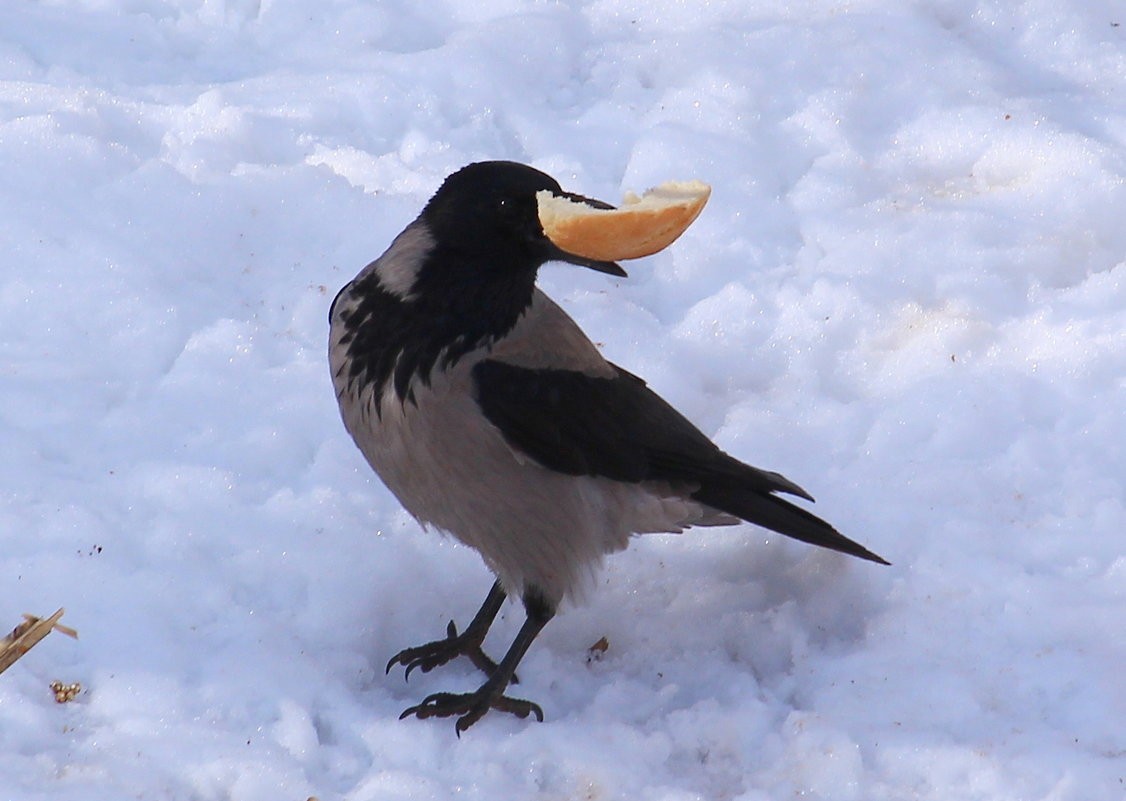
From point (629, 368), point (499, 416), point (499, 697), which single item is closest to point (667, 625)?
point (499, 697)

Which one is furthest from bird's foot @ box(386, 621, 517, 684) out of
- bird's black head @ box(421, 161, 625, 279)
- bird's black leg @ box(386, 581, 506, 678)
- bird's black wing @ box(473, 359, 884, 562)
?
bird's black head @ box(421, 161, 625, 279)

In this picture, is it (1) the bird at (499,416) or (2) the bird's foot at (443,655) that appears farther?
(2) the bird's foot at (443,655)

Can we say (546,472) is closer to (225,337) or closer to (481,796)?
(481,796)

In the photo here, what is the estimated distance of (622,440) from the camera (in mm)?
3650

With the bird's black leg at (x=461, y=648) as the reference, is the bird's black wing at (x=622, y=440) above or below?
above

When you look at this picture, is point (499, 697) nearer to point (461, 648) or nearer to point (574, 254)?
point (461, 648)

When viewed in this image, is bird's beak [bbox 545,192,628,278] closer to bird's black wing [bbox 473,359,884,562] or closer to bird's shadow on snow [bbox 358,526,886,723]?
bird's black wing [bbox 473,359,884,562]

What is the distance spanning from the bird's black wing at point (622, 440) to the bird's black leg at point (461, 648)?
0.52 metres

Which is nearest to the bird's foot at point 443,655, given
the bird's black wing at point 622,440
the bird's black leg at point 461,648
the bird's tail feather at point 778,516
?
the bird's black leg at point 461,648

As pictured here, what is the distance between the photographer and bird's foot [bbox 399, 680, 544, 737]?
345 centimetres

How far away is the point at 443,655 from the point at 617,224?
1.34 meters

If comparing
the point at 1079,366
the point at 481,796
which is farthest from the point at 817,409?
the point at 481,796

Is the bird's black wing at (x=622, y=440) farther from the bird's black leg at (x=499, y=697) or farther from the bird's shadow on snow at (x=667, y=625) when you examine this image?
the bird's black leg at (x=499, y=697)

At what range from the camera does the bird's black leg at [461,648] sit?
3705 mm
